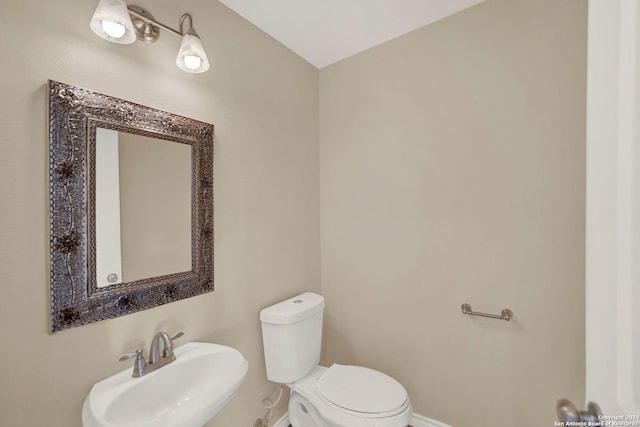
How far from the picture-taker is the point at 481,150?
144cm

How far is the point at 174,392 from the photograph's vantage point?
3.54 feet

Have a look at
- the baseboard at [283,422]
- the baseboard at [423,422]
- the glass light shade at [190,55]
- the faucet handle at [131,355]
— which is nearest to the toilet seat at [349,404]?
the baseboard at [283,422]

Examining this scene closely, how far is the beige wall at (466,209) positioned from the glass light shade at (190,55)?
1059 millimetres

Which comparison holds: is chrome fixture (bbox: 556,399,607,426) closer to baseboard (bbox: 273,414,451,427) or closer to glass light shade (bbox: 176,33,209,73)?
baseboard (bbox: 273,414,451,427)

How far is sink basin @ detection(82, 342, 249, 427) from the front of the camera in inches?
32.3

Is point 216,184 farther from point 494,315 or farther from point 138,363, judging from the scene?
point 494,315

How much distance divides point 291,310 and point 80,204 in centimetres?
106

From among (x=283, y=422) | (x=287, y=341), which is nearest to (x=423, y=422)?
(x=283, y=422)

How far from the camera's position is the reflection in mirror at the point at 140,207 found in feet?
3.25

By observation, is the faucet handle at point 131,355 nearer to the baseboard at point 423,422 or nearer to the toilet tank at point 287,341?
the toilet tank at point 287,341

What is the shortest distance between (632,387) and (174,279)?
1.43m

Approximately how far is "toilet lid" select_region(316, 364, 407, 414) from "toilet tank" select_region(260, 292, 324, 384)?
0.14 m

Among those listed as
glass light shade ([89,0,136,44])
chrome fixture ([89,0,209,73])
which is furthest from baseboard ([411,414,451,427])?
glass light shade ([89,0,136,44])

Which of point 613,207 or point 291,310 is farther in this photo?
point 291,310
